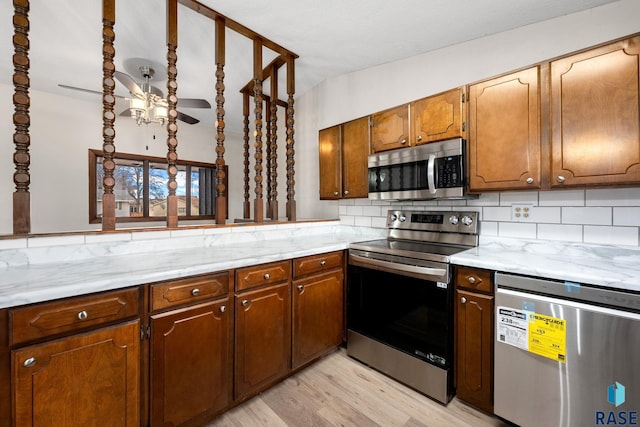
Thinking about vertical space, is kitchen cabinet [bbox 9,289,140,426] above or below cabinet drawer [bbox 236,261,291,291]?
below

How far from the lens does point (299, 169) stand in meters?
3.64

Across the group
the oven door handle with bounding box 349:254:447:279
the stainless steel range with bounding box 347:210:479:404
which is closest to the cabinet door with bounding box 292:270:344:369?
the stainless steel range with bounding box 347:210:479:404

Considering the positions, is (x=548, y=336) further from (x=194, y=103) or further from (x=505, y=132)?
(x=194, y=103)

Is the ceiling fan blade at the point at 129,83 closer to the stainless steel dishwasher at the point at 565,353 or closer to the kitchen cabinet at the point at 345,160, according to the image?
the kitchen cabinet at the point at 345,160

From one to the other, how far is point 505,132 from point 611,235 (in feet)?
2.84

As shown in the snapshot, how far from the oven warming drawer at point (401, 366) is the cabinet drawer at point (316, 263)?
592 millimetres

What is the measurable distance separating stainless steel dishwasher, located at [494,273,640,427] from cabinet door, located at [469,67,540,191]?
66 cm

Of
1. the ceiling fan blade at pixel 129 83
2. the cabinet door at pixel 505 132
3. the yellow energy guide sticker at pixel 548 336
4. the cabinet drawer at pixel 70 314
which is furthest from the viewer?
the ceiling fan blade at pixel 129 83

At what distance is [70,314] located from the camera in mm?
1043

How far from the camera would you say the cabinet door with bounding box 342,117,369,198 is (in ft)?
7.99

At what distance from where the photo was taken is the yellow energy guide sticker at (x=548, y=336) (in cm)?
125

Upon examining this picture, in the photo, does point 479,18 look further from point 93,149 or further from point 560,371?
point 93,149

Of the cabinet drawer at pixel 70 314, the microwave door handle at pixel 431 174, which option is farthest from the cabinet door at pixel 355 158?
the cabinet drawer at pixel 70 314

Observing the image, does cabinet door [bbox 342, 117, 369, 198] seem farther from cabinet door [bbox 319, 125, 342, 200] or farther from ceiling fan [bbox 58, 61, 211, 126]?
ceiling fan [bbox 58, 61, 211, 126]
